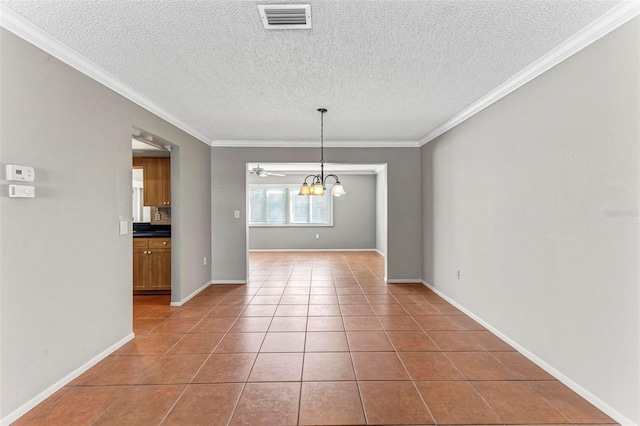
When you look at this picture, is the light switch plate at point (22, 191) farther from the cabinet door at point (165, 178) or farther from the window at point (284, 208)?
the window at point (284, 208)

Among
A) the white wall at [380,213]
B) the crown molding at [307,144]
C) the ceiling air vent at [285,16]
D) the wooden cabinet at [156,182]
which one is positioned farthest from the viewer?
the white wall at [380,213]

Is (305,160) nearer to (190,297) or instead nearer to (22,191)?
(190,297)

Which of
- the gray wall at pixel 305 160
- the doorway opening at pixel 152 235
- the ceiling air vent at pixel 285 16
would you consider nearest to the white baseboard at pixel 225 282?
the gray wall at pixel 305 160

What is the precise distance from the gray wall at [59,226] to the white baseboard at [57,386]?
0.4 inches

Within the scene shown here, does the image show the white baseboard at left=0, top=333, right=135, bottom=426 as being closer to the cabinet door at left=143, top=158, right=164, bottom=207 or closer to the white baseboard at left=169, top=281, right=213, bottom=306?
the white baseboard at left=169, top=281, right=213, bottom=306

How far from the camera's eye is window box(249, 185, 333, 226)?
9383mm

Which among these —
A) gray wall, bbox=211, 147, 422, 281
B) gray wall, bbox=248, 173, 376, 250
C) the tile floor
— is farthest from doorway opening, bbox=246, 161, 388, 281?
the tile floor

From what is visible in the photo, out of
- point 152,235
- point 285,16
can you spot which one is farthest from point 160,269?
point 285,16

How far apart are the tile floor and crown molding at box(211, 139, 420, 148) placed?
8.78 feet

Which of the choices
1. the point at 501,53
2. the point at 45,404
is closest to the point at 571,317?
the point at 501,53

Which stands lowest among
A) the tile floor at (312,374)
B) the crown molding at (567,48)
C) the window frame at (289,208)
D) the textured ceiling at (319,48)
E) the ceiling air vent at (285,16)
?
the tile floor at (312,374)

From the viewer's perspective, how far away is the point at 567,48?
2121 mm

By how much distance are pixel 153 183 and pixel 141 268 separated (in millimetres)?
1325

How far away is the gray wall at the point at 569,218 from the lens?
1.80 metres
